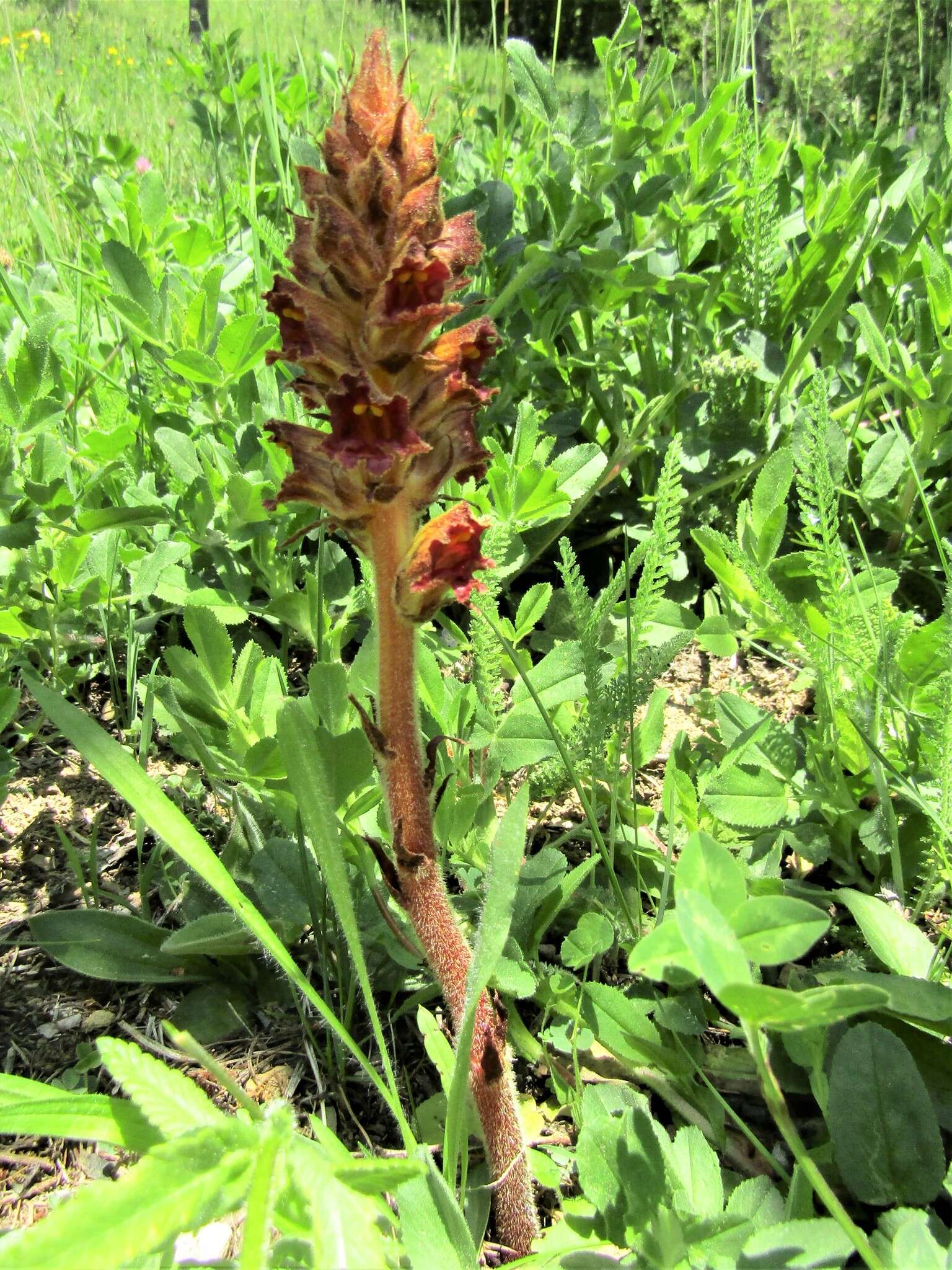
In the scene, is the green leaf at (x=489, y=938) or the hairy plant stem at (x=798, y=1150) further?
the green leaf at (x=489, y=938)

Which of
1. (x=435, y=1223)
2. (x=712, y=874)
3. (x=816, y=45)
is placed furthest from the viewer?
(x=816, y=45)

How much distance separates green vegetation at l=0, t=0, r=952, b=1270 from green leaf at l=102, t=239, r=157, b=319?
0.04 ft

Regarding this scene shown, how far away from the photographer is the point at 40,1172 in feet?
5.19

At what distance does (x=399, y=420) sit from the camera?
4.10 ft

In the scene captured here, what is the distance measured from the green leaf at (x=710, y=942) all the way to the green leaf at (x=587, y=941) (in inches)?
27.7

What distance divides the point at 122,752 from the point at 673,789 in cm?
90

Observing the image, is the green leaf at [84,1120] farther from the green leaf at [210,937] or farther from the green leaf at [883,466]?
the green leaf at [883,466]

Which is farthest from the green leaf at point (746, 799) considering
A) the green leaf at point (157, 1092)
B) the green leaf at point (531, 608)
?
the green leaf at point (157, 1092)

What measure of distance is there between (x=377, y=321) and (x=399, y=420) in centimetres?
12

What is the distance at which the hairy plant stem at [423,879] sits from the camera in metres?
1.35

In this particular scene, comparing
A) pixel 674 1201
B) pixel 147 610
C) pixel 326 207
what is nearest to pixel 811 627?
pixel 674 1201

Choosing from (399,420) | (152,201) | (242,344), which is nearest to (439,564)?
(399,420)

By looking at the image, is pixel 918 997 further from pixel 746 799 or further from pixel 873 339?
pixel 873 339

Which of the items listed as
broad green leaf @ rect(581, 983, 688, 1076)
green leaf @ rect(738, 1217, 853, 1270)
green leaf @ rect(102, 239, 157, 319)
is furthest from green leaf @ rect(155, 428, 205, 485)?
green leaf @ rect(738, 1217, 853, 1270)
